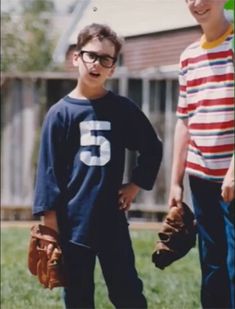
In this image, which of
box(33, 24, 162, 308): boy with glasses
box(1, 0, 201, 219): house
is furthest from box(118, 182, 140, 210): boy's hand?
box(1, 0, 201, 219): house

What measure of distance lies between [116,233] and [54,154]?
1.40 ft

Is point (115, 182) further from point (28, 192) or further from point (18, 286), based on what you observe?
point (28, 192)

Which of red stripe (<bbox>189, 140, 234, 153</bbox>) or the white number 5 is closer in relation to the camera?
red stripe (<bbox>189, 140, 234, 153</bbox>)

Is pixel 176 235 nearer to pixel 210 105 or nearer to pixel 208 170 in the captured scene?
pixel 208 170

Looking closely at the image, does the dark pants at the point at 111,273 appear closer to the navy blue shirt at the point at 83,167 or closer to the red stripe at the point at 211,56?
the navy blue shirt at the point at 83,167

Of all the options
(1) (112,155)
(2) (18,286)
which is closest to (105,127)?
(1) (112,155)

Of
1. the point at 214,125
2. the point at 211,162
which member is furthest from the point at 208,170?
the point at 214,125

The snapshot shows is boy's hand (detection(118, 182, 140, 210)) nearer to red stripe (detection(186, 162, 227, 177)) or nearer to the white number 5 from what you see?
the white number 5

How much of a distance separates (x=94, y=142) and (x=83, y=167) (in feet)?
0.37

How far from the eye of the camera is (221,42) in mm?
3895

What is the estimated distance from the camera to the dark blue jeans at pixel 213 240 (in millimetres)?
3945

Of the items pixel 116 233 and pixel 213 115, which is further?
pixel 116 233

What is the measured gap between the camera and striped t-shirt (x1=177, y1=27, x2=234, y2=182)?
3824mm

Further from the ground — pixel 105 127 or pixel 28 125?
pixel 105 127
